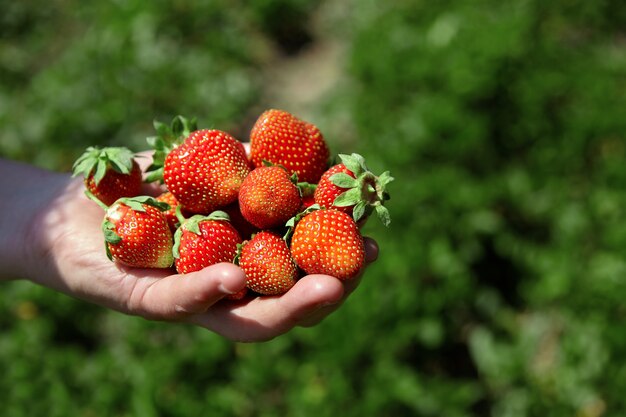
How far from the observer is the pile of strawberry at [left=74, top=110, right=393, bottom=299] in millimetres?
1927

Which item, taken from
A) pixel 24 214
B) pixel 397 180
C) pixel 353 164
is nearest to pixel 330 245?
pixel 353 164

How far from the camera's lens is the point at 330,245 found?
6.18ft

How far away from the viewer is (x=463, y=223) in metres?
3.33

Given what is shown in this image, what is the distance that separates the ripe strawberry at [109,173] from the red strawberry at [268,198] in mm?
377

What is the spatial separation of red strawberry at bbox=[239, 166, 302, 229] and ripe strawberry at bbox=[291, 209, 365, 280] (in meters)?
0.09

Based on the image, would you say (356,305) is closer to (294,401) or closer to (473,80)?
(294,401)

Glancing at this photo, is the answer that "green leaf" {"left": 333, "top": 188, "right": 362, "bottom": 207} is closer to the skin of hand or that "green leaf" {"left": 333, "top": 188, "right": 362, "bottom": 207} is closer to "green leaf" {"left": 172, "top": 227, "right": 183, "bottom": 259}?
the skin of hand

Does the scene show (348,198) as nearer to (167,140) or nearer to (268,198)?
(268,198)

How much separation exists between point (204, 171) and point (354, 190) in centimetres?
44

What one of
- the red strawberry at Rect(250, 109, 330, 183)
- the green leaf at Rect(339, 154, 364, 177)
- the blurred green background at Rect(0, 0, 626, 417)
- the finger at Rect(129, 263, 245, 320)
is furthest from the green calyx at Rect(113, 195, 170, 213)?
the blurred green background at Rect(0, 0, 626, 417)

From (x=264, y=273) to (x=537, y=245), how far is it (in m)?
2.02

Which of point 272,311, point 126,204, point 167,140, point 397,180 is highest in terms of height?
point 397,180

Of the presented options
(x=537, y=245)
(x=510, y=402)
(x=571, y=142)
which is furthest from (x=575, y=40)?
(x=510, y=402)

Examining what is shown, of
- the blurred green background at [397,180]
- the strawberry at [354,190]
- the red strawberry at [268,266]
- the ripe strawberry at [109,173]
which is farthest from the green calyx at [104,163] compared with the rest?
the blurred green background at [397,180]
